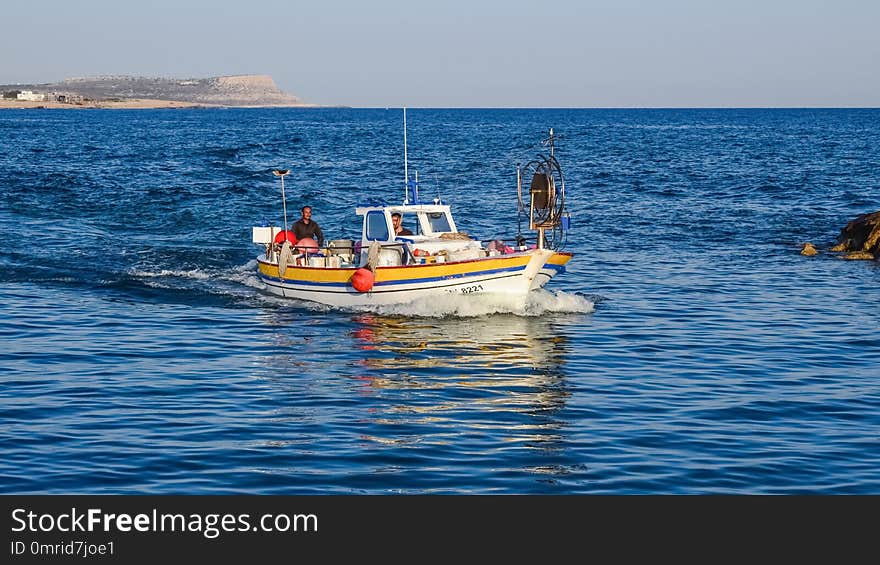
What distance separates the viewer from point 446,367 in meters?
22.8

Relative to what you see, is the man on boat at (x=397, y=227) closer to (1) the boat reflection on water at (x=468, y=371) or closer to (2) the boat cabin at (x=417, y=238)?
(2) the boat cabin at (x=417, y=238)

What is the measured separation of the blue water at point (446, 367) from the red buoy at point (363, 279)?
0.68m

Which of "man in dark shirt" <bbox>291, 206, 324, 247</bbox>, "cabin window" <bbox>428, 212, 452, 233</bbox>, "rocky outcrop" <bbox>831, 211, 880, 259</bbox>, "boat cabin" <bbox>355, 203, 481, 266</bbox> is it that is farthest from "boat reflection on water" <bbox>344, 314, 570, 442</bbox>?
"rocky outcrop" <bbox>831, 211, 880, 259</bbox>

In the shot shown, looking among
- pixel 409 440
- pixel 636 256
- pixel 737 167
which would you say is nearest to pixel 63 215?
pixel 636 256

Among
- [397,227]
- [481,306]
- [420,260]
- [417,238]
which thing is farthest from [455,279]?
[397,227]

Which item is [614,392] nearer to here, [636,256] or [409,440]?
[409,440]

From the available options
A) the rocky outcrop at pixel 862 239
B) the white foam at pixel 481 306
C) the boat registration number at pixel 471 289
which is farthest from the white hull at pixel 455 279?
the rocky outcrop at pixel 862 239

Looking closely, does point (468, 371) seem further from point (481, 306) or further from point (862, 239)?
point (862, 239)

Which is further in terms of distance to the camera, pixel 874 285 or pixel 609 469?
pixel 874 285

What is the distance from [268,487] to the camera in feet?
48.8

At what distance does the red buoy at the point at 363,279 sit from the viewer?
29.0m

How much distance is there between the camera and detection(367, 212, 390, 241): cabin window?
30.5 m

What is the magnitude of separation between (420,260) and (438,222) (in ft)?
7.90

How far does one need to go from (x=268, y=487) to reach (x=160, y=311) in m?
14.9
